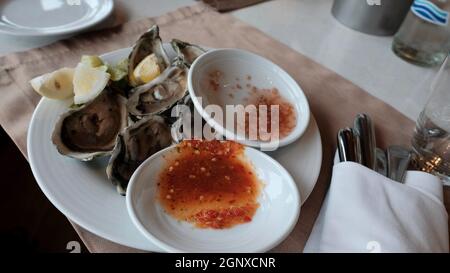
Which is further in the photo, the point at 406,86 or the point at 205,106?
the point at 406,86

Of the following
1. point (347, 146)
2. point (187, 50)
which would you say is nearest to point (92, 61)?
point (187, 50)

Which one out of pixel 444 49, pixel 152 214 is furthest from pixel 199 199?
pixel 444 49

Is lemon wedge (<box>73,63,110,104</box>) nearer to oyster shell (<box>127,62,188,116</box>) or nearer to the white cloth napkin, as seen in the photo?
oyster shell (<box>127,62,188,116</box>)

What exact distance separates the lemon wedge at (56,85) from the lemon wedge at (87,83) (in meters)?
0.02

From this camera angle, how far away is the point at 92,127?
68cm

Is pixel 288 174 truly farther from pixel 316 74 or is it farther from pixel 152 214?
pixel 316 74

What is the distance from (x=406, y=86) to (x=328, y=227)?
58 cm

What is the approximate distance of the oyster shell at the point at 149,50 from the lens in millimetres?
790

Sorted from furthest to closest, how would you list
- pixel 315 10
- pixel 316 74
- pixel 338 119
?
pixel 315 10, pixel 316 74, pixel 338 119

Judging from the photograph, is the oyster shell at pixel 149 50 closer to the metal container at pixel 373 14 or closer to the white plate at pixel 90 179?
the white plate at pixel 90 179

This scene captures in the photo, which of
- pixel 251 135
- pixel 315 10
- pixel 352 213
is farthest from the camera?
pixel 315 10

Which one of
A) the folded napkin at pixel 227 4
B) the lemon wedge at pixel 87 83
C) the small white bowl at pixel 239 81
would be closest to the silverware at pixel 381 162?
the small white bowl at pixel 239 81

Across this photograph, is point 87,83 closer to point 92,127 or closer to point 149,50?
point 92,127

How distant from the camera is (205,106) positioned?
0.71 meters
